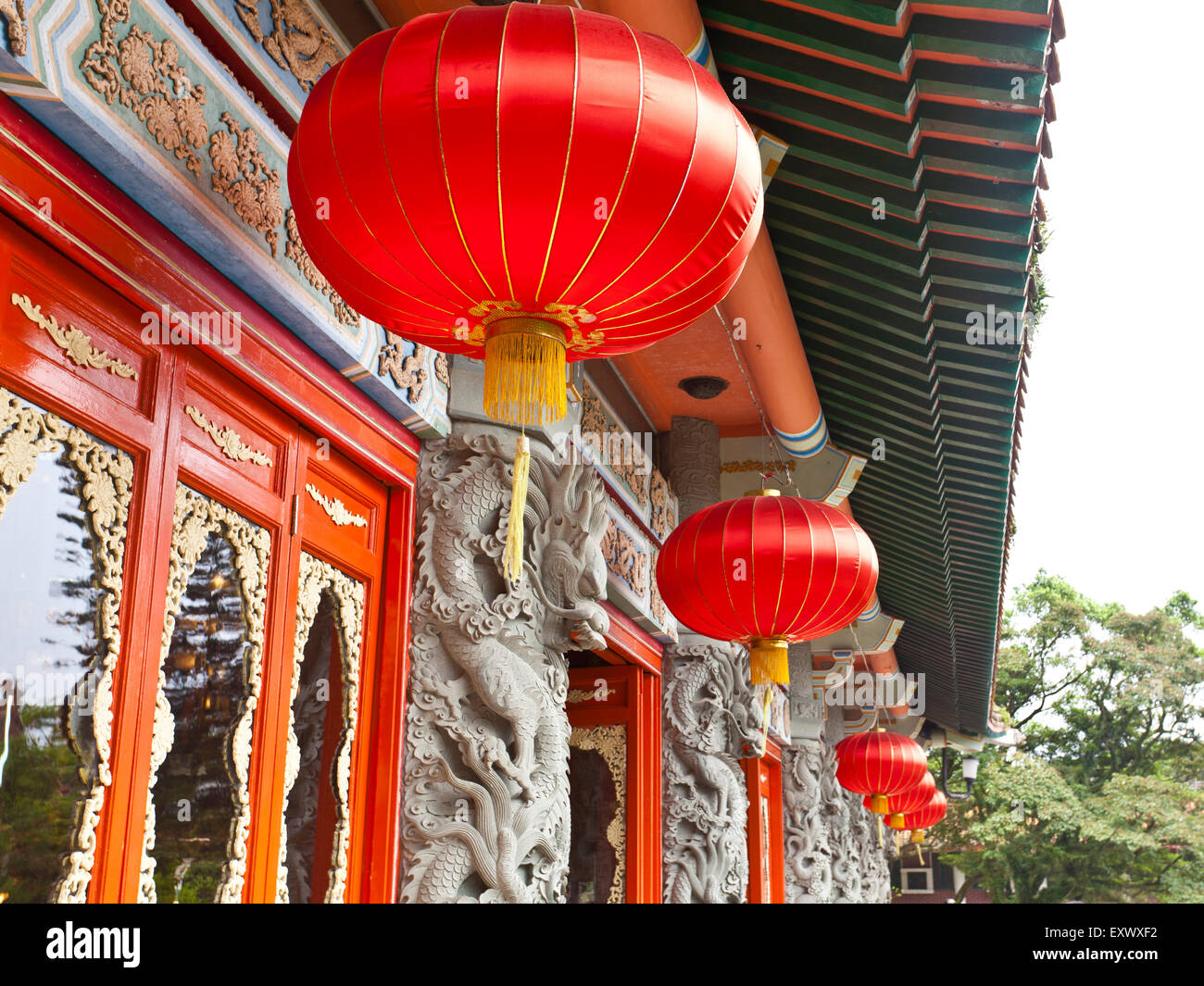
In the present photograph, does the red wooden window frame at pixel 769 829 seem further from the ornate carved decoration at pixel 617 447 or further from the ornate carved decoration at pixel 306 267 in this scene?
the ornate carved decoration at pixel 306 267

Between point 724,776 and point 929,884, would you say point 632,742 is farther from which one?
point 929,884

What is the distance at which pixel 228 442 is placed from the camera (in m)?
2.71

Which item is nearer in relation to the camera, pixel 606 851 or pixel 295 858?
pixel 295 858

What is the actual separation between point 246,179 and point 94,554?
3.22 ft

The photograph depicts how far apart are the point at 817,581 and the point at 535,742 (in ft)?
3.77

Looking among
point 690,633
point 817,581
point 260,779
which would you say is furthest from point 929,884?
point 260,779

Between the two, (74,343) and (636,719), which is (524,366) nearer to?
(74,343)

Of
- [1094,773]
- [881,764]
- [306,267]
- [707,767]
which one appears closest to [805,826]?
[881,764]

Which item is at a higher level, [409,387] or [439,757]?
[409,387]

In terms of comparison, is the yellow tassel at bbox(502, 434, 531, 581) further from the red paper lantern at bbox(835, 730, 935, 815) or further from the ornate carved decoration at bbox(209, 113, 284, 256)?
the red paper lantern at bbox(835, 730, 935, 815)

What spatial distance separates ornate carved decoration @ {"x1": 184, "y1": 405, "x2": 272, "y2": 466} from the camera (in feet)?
8.54

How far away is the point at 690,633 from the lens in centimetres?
633

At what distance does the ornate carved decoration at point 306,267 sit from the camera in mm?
2764

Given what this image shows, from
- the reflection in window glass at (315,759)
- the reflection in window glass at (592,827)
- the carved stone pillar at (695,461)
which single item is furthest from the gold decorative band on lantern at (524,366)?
the carved stone pillar at (695,461)
